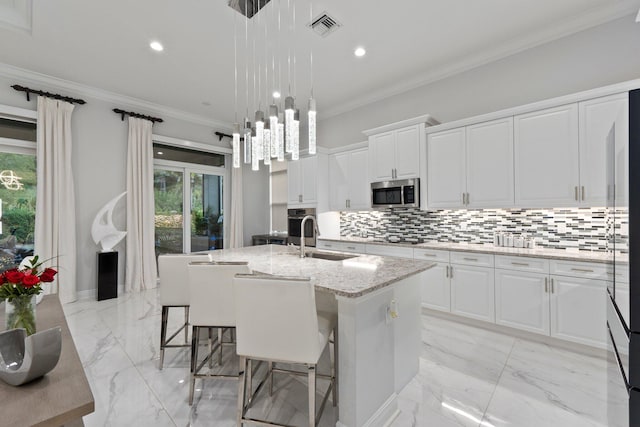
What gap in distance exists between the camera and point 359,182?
4547 millimetres

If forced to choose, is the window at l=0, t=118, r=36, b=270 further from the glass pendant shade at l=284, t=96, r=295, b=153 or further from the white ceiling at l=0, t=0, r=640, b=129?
the glass pendant shade at l=284, t=96, r=295, b=153

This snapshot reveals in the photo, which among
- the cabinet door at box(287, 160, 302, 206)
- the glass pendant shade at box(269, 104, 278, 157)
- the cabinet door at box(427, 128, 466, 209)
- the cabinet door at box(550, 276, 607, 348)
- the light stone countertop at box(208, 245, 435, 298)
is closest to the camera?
the light stone countertop at box(208, 245, 435, 298)

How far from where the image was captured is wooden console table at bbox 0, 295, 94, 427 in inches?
34.2

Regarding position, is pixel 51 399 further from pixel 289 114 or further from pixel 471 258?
pixel 471 258

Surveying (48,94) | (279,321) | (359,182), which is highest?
(48,94)

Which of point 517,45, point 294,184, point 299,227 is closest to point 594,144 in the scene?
point 517,45

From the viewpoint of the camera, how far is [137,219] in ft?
15.3

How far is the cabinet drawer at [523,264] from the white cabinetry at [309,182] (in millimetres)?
2764

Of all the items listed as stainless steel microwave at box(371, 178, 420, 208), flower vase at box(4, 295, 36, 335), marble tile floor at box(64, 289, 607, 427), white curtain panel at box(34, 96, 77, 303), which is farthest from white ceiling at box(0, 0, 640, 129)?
marble tile floor at box(64, 289, 607, 427)

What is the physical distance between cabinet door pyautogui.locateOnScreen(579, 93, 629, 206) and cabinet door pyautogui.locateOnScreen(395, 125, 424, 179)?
161 cm

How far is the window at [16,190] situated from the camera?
381 centimetres

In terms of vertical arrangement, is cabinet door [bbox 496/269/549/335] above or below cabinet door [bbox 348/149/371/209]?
below

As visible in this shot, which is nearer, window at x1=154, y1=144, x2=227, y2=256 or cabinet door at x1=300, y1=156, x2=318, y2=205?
cabinet door at x1=300, y1=156, x2=318, y2=205

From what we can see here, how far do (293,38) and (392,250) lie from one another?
2.84 metres
